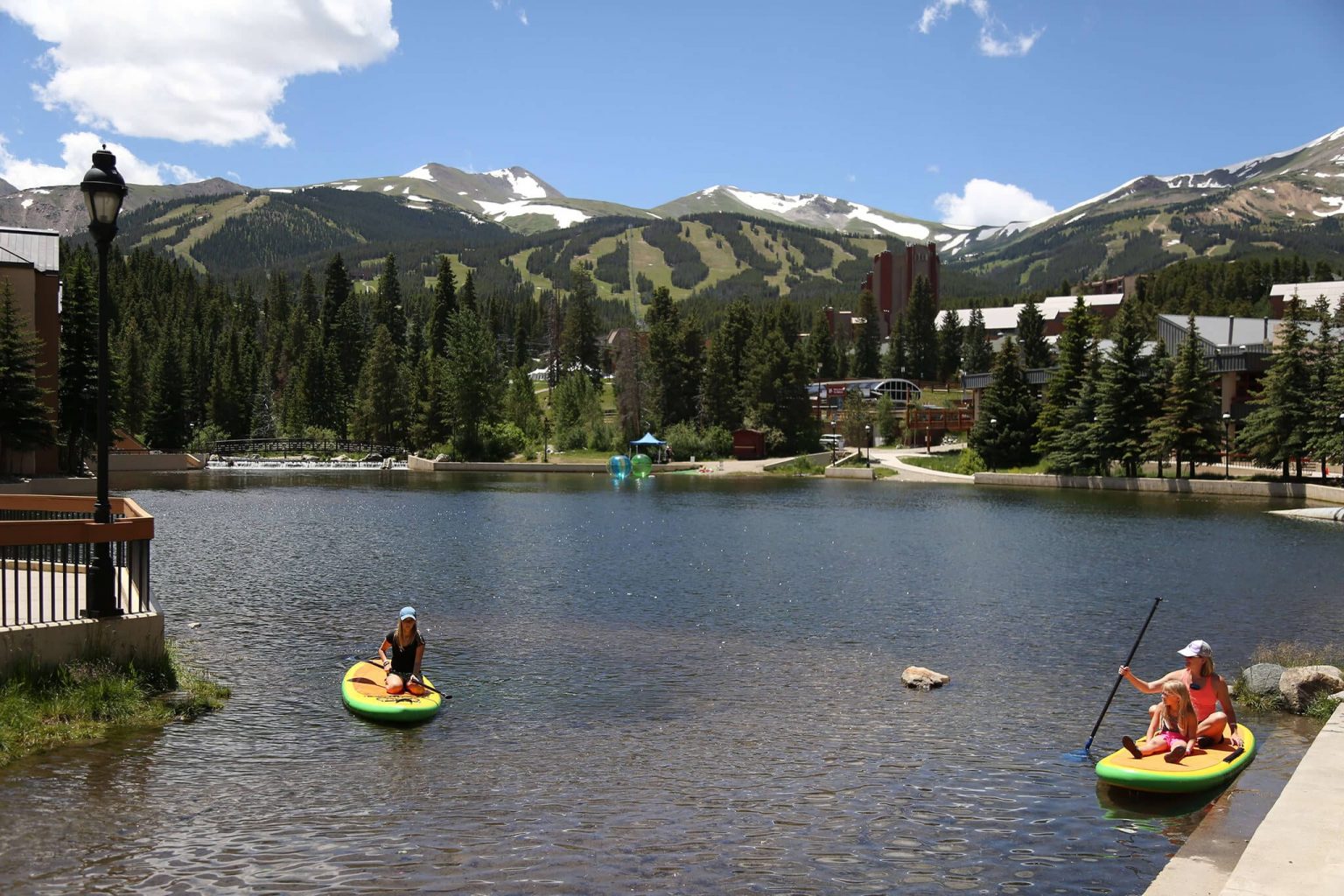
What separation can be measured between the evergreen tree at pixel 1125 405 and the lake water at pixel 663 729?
3158 centimetres

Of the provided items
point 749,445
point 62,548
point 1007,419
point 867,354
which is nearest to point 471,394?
point 749,445

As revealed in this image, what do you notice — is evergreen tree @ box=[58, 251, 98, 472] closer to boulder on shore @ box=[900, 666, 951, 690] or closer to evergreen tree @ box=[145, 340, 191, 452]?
evergreen tree @ box=[145, 340, 191, 452]

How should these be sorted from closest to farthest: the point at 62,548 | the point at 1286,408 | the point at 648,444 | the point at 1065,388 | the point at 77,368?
the point at 62,548 < the point at 1286,408 < the point at 77,368 < the point at 1065,388 < the point at 648,444

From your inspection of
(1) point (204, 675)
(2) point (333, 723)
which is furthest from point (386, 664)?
(1) point (204, 675)

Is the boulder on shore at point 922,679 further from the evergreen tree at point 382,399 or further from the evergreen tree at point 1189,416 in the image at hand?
the evergreen tree at point 382,399

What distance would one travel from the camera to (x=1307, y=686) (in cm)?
1712

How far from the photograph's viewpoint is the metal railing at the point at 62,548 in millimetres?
14148

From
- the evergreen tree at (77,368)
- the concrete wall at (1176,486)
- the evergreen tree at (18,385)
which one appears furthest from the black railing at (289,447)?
the concrete wall at (1176,486)

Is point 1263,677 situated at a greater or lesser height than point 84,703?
lesser

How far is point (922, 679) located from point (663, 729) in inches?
224

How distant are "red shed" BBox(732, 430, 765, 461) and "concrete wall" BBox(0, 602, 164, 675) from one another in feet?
298

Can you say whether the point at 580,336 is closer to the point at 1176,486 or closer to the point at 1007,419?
the point at 1007,419

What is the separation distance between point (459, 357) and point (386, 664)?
308 feet

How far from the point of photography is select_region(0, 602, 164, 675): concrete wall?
13645mm
